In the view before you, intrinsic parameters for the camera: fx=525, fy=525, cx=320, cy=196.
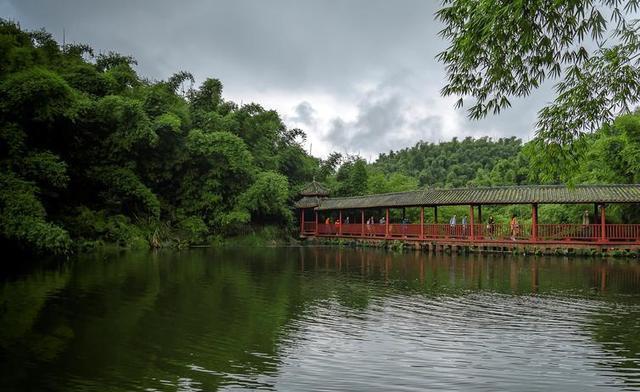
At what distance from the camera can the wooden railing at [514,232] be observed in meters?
23.6

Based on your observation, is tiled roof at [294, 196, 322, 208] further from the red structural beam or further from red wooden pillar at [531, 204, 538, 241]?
red wooden pillar at [531, 204, 538, 241]

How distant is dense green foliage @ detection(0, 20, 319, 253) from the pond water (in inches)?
219

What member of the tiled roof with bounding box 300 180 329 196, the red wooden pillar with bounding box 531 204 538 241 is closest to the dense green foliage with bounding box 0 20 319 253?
the tiled roof with bounding box 300 180 329 196

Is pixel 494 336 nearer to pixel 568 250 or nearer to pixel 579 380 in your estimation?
pixel 579 380

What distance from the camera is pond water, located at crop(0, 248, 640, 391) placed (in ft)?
20.7

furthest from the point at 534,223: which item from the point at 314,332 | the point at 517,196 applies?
the point at 314,332

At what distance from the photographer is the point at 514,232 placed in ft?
84.3

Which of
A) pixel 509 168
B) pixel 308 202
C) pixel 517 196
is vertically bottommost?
pixel 517 196

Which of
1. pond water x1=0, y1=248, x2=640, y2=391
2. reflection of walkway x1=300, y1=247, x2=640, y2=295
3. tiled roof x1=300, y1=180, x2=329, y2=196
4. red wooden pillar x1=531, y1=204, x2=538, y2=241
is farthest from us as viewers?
tiled roof x1=300, y1=180, x2=329, y2=196

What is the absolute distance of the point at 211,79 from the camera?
39812mm

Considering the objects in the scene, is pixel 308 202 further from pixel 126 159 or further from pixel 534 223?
pixel 534 223

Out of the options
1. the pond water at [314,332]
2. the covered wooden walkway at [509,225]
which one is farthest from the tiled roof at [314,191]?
the pond water at [314,332]

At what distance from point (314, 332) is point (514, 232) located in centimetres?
1952

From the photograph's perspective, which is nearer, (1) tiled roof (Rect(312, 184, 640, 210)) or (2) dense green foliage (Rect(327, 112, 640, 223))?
(2) dense green foliage (Rect(327, 112, 640, 223))
